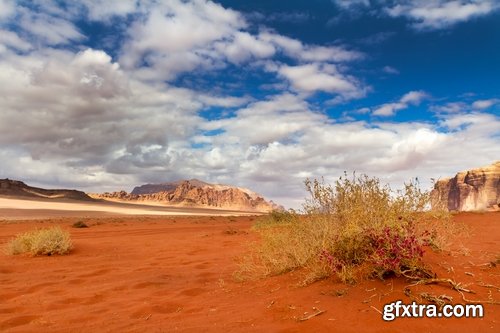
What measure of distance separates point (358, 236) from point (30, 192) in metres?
122

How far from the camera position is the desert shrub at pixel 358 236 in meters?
4.96

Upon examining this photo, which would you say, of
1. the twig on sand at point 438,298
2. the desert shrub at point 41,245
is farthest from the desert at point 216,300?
the desert shrub at point 41,245

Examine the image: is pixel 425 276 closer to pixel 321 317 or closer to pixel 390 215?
pixel 390 215

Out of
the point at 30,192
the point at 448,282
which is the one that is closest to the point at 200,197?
the point at 30,192

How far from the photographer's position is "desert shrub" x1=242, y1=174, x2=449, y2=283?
195 inches

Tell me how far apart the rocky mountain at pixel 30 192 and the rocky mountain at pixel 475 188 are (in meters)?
97.6

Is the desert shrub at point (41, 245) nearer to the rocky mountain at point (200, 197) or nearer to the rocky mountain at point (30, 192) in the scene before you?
the rocky mountain at point (30, 192)

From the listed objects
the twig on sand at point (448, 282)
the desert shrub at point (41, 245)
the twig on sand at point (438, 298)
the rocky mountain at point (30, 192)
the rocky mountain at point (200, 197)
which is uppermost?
the rocky mountain at point (200, 197)

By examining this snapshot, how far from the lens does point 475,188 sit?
3063 inches

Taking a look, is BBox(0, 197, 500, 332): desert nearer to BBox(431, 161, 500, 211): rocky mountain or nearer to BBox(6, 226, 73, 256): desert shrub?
BBox(6, 226, 73, 256): desert shrub

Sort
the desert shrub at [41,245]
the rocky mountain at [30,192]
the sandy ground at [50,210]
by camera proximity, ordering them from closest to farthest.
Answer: the desert shrub at [41,245] → the sandy ground at [50,210] → the rocky mountain at [30,192]

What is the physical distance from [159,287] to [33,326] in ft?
8.13

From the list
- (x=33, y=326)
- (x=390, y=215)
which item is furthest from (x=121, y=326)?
(x=390, y=215)

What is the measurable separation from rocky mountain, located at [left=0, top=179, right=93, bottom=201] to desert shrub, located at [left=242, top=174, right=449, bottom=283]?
10795cm
